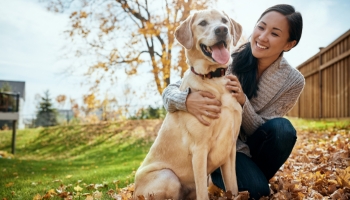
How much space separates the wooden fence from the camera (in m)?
8.62

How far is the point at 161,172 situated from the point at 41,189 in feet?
9.27

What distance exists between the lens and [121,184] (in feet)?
14.5

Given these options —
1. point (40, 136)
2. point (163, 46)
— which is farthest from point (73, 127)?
point (163, 46)

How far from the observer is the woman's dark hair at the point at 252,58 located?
9.59ft

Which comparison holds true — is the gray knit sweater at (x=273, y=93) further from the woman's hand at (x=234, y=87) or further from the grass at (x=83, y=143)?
the grass at (x=83, y=143)

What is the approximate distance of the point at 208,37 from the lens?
2410 millimetres

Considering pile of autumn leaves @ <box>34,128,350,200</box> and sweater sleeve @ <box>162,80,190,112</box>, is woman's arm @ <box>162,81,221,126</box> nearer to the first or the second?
sweater sleeve @ <box>162,80,190,112</box>

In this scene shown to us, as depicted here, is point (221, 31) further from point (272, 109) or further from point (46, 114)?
point (46, 114)

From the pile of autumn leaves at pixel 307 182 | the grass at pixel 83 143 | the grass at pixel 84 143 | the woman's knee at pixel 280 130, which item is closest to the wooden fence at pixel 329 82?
the grass at pixel 84 143

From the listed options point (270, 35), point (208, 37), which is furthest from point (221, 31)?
point (270, 35)

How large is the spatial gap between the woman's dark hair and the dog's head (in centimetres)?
49

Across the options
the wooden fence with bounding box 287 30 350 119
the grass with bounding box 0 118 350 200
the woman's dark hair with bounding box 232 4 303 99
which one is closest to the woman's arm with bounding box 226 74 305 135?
the woman's dark hair with bounding box 232 4 303 99

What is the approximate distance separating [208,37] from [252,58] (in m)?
0.79

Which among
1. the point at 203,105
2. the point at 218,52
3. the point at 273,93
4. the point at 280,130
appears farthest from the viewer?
the point at 273,93
